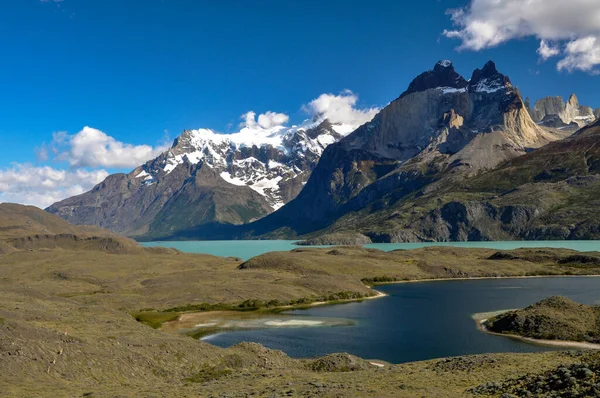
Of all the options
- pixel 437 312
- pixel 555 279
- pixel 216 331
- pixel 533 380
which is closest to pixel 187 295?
pixel 216 331

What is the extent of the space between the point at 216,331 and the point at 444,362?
51247 mm

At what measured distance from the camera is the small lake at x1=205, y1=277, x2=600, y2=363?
76812 mm

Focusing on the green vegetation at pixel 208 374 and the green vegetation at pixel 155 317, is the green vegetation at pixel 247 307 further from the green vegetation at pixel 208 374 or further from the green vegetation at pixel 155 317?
the green vegetation at pixel 208 374

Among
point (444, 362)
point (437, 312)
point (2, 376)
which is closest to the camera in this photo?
point (2, 376)

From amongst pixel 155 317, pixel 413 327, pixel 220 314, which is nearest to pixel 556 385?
pixel 413 327

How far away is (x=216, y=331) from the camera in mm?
96562

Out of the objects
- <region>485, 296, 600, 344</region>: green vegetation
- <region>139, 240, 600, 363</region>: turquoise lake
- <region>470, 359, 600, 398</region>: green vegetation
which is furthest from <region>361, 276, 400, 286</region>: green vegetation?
<region>470, 359, 600, 398</region>: green vegetation

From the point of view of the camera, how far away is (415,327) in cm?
9662

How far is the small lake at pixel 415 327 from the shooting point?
76812 mm

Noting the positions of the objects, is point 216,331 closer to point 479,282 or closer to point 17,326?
point 17,326

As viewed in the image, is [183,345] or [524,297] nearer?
[183,345]

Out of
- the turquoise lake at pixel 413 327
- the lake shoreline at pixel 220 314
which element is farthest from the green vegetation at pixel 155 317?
the turquoise lake at pixel 413 327

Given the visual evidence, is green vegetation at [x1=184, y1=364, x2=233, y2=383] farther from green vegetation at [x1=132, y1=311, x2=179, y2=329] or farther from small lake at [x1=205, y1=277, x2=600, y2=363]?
green vegetation at [x1=132, y1=311, x2=179, y2=329]

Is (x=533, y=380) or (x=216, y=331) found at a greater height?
(x=533, y=380)
